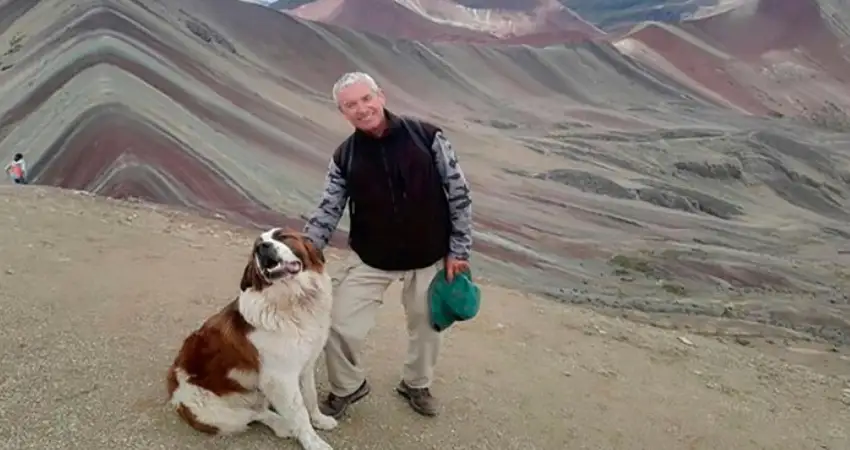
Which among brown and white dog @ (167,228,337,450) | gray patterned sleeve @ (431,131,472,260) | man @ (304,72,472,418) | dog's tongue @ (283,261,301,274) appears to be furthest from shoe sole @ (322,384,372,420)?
dog's tongue @ (283,261,301,274)

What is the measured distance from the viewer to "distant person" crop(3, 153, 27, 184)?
1151 cm

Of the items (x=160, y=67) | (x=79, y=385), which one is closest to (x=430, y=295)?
(x=79, y=385)

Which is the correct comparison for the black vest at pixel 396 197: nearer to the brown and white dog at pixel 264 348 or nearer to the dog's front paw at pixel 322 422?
the brown and white dog at pixel 264 348

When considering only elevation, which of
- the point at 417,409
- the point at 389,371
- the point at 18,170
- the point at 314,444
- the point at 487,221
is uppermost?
the point at 314,444

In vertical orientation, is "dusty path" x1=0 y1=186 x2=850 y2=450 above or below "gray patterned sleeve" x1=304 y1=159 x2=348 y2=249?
below

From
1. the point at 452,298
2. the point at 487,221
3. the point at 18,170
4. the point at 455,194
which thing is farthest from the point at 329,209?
the point at 487,221

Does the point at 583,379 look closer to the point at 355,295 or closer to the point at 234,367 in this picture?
the point at 355,295

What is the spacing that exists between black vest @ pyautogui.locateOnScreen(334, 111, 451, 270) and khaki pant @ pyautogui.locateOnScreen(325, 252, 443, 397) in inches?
2.5

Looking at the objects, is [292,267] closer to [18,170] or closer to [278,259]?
[278,259]

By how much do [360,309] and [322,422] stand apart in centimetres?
65

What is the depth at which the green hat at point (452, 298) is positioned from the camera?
4.02 metres

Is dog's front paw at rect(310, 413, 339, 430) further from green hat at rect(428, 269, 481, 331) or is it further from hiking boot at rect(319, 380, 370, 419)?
green hat at rect(428, 269, 481, 331)

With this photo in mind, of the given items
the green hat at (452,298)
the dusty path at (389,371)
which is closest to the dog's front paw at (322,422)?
the dusty path at (389,371)

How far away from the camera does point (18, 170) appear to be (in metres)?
11.5
